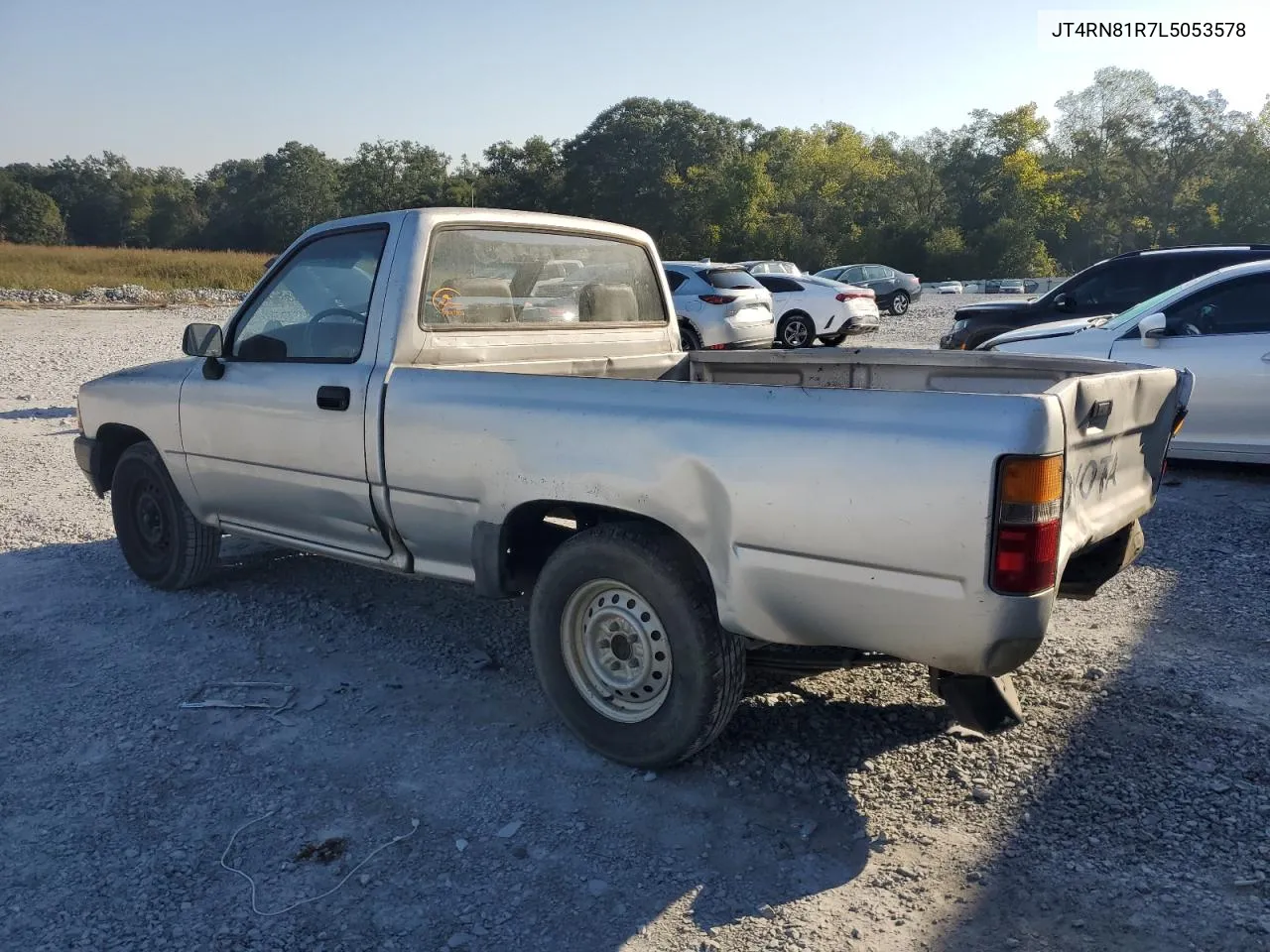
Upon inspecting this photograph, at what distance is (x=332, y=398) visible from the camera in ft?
13.5

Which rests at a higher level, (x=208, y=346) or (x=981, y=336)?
(x=208, y=346)

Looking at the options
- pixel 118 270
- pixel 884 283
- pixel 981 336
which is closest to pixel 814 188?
pixel 884 283

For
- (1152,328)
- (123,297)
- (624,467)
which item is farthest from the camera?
(123,297)

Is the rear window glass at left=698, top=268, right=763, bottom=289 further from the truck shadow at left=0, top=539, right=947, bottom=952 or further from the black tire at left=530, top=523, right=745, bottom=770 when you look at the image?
the black tire at left=530, top=523, right=745, bottom=770

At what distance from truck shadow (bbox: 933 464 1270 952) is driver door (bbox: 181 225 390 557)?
2.65 m

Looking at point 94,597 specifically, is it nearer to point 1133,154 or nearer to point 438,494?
point 438,494

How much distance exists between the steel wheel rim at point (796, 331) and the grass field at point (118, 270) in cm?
2510

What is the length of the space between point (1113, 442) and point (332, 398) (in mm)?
2889

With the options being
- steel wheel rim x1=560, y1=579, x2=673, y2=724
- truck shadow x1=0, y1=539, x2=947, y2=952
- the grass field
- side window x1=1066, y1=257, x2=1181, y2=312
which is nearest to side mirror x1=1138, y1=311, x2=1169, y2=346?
side window x1=1066, y1=257, x2=1181, y2=312

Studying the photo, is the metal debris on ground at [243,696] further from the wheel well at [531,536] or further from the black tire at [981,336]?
the black tire at [981,336]

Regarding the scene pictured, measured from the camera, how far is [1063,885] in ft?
9.17

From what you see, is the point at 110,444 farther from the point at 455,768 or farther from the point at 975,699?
the point at 975,699

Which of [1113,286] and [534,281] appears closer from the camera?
[534,281]

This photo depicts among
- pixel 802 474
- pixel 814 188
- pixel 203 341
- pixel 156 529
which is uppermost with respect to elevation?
pixel 814 188
